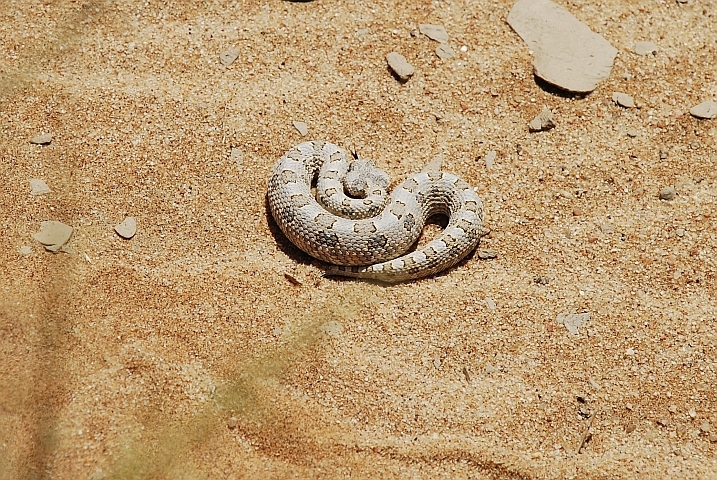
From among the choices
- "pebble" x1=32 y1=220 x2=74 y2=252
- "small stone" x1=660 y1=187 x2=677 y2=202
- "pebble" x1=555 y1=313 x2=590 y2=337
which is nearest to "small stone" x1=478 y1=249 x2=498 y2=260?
"pebble" x1=555 y1=313 x2=590 y2=337

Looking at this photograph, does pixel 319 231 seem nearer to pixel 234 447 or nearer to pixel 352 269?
pixel 352 269

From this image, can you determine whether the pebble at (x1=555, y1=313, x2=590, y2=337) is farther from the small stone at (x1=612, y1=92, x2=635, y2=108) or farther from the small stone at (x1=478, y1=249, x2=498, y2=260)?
the small stone at (x1=612, y1=92, x2=635, y2=108)

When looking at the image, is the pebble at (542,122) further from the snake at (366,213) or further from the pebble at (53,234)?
the pebble at (53,234)

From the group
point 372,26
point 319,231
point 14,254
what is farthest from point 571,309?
point 14,254

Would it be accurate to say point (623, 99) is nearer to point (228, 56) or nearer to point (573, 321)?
point (573, 321)

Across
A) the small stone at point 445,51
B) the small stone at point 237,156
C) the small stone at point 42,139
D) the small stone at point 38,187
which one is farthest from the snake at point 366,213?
the small stone at point 42,139

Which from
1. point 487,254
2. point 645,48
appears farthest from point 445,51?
point 487,254
